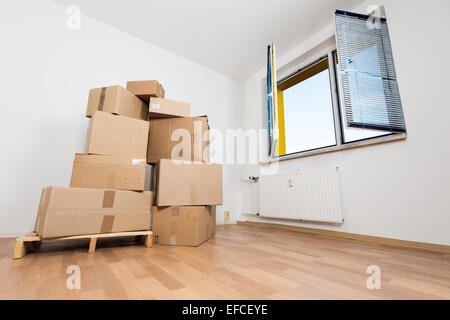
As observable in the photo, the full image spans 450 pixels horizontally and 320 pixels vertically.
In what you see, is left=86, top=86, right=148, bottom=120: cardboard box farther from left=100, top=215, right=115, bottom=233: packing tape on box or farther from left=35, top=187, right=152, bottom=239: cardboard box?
left=100, top=215, right=115, bottom=233: packing tape on box

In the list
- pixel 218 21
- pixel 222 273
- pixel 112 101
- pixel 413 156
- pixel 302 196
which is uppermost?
pixel 218 21

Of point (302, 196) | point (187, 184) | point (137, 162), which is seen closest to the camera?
point (137, 162)

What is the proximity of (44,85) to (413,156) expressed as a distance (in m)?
3.20

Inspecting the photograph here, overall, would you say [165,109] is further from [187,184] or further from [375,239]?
[375,239]

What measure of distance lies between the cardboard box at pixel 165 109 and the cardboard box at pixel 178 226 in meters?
0.80

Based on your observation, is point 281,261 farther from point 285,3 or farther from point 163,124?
point 285,3

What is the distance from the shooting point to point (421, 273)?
95 centimetres

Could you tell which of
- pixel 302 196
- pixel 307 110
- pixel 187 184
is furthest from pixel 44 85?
pixel 307 110

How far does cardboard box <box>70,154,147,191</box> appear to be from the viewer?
1.37 m

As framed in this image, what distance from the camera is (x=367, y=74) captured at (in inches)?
72.7

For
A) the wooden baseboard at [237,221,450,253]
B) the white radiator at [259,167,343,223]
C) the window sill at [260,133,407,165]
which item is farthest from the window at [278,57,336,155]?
the wooden baseboard at [237,221,450,253]

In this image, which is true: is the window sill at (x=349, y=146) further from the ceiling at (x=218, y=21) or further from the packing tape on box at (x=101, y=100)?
the packing tape on box at (x=101, y=100)
